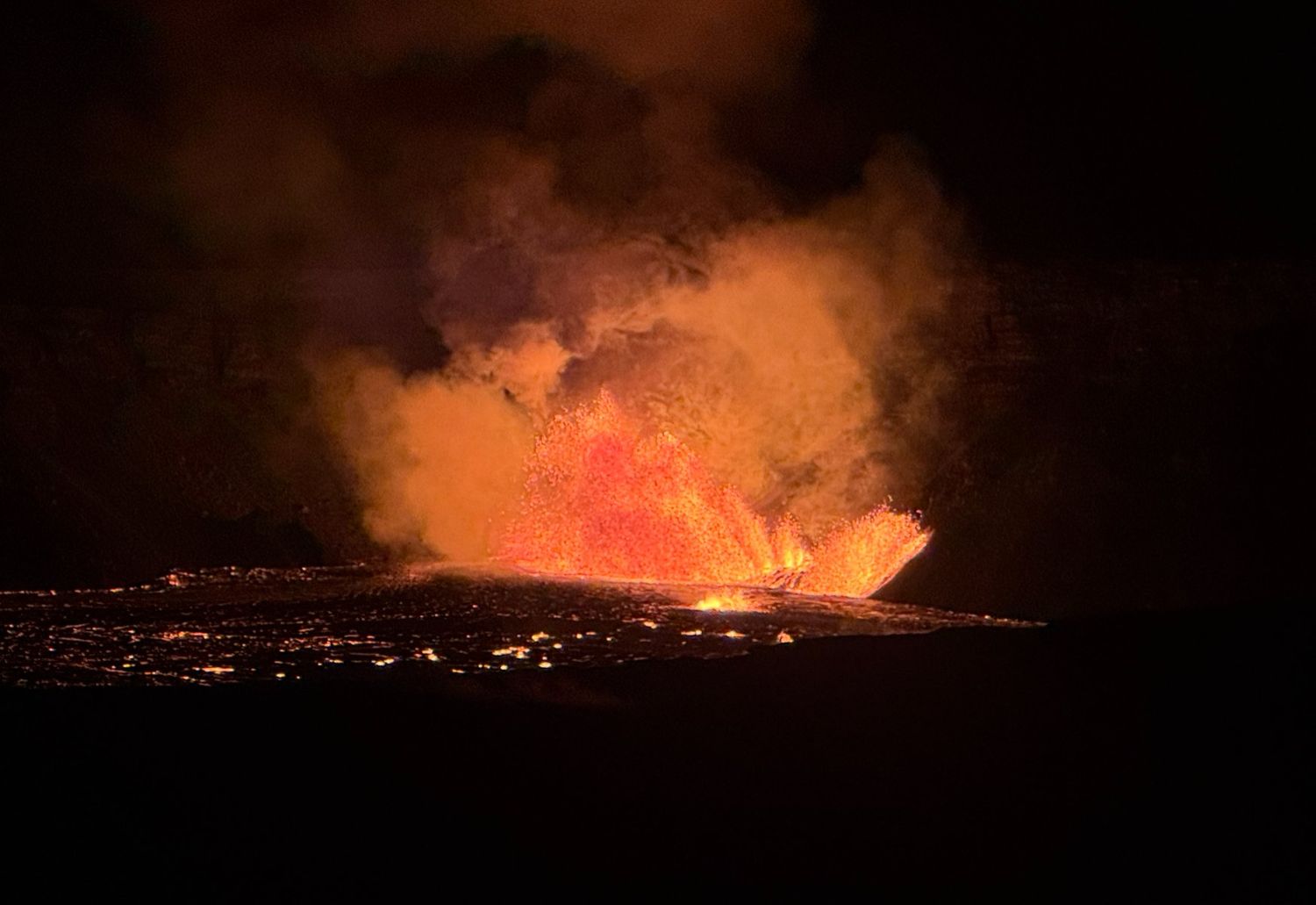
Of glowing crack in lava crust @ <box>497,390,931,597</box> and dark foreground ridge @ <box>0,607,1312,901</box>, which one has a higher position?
glowing crack in lava crust @ <box>497,390,931,597</box>

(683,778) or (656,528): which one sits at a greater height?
(656,528)

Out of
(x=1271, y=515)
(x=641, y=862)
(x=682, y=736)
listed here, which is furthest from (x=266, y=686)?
(x=1271, y=515)

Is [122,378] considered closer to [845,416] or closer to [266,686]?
[266,686]

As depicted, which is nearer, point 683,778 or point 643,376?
point 683,778

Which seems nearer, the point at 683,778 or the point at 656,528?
the point at 683,778

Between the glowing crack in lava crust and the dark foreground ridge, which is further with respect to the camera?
the glowing crack in lava crust
